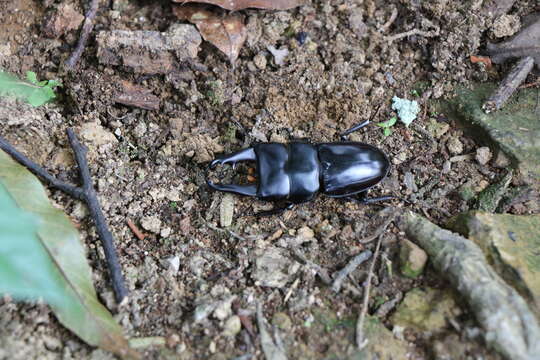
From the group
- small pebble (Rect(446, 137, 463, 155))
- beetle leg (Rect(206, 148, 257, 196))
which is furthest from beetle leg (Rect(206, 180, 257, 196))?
small pebble (Rect(446, 137, 463, 155))

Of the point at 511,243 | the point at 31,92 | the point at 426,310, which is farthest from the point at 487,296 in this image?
the point at 31,92

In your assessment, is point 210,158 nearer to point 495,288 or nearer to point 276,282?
point 276,282

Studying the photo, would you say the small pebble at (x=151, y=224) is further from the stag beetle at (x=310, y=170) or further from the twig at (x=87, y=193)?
the stag beetle at (x=310, y=170)

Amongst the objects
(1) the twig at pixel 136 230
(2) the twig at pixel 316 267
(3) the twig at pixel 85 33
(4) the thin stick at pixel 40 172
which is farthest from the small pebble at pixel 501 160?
(3) the twig at pixel 85 33

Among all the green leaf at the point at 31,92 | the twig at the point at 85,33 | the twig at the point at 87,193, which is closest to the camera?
the twig at the point at 87,193

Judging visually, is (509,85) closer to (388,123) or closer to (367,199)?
(388,123)

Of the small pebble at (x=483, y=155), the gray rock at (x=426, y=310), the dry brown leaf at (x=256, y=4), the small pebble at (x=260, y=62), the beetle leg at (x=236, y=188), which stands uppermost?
the dry brown leaf at (x=256, y=4)
